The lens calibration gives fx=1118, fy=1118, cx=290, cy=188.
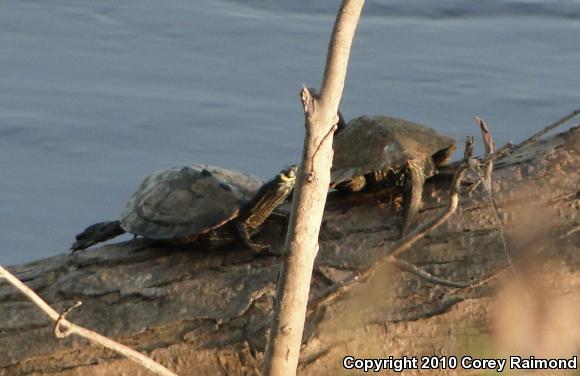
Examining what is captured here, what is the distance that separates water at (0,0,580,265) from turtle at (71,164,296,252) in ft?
4.26

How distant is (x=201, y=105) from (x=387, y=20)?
1.07 meters

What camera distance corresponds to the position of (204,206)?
211 cm

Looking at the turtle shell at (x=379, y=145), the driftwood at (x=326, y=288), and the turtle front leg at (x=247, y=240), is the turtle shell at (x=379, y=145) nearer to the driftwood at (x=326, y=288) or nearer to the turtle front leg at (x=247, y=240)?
the driftwood at (x=326, y=288)

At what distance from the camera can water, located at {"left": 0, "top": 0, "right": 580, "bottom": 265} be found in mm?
3725

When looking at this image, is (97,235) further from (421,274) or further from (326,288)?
(421,274)

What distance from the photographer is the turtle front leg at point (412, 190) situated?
2119 mm

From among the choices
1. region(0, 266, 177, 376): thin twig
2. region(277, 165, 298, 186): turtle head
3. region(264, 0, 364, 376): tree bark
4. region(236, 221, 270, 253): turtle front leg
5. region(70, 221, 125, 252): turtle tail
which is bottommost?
region(0, 266, 177, 376): thin twig

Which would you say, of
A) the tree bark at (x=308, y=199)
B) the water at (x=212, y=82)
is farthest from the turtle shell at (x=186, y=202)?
the water at (x=212, y=82)

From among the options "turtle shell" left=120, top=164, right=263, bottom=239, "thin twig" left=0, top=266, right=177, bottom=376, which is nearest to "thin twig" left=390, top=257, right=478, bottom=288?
"turtle shell" left=120, top=164, right=263, bottom=239

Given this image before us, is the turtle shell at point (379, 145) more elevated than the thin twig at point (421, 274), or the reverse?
the turtle shell at point (379, 145)

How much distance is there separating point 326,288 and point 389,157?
34cm

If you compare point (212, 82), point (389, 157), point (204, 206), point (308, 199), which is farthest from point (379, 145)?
point (212, 82)

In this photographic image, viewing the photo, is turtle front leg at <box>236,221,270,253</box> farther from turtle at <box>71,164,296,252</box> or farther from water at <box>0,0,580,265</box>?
water at <box>0,0,580,265</box>

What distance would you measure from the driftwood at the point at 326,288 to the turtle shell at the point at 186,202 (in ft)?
0.23
